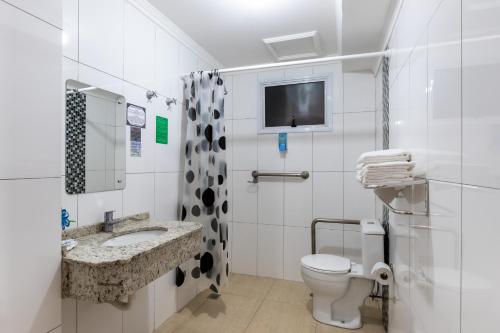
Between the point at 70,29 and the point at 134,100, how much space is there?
20.1 inches

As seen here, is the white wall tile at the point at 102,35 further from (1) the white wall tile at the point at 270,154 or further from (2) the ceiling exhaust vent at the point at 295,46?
(1) the white wall tile at the point at 270,154

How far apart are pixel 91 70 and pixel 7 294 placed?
1105 mm

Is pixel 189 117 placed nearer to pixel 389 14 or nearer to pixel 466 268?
pixel 389 14

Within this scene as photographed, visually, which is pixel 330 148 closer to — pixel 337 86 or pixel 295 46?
pixel 337 86

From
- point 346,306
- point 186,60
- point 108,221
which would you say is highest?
point 186,60

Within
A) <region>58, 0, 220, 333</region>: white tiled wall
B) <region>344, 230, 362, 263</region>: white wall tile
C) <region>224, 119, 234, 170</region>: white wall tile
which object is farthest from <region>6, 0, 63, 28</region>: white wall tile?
<region>344, 230, 362, 263</region>: white wall tile

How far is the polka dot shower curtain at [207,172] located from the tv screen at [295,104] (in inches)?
30.5

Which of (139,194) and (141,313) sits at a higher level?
(139,194)

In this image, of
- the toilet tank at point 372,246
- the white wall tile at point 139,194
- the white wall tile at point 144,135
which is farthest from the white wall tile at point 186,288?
the toilet tank at point 372,246

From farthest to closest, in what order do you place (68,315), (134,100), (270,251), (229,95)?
1. (229,95)
2. (270,251)
3. (134,100)
4. (68,315)

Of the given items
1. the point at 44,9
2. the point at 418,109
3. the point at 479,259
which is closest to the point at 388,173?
the point at 418,109

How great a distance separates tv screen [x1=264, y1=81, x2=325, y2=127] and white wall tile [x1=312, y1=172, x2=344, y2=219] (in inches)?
21.3

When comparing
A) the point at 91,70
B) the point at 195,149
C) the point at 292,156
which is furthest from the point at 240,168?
the point at 91,70

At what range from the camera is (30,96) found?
33.5 inches
